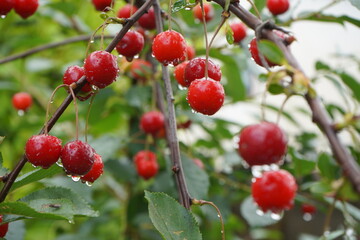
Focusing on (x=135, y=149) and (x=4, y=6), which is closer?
(x=4, y=6)

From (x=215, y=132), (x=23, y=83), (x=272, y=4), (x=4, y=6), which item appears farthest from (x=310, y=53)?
(x=4, y=6)

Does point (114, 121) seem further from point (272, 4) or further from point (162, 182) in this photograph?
point (272, 4)

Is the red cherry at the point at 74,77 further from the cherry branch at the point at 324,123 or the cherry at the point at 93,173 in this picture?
the cherry branch at the point at 324,123

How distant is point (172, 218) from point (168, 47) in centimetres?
32

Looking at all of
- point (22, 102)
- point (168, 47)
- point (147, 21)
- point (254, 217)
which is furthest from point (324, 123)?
point (22, 102)

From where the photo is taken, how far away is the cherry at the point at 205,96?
0.75 meters

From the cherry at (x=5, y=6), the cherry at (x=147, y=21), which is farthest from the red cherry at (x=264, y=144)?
the cherry at (x=5, y=6)

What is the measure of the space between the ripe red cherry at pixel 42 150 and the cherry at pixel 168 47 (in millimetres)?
254

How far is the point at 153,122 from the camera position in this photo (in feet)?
4.75

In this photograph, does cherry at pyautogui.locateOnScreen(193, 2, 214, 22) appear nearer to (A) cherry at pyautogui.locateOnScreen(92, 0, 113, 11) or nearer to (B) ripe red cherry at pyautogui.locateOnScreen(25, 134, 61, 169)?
(A) cherry at pyautogui.locateOnScreen(92, 0, 113, 11)

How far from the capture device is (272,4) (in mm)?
1205

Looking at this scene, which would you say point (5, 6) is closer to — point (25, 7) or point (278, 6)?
point (25, 7)

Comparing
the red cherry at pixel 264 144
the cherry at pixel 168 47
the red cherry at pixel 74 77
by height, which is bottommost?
the red cherry at pixel 74 77

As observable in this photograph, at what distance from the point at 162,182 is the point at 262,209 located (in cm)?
102
